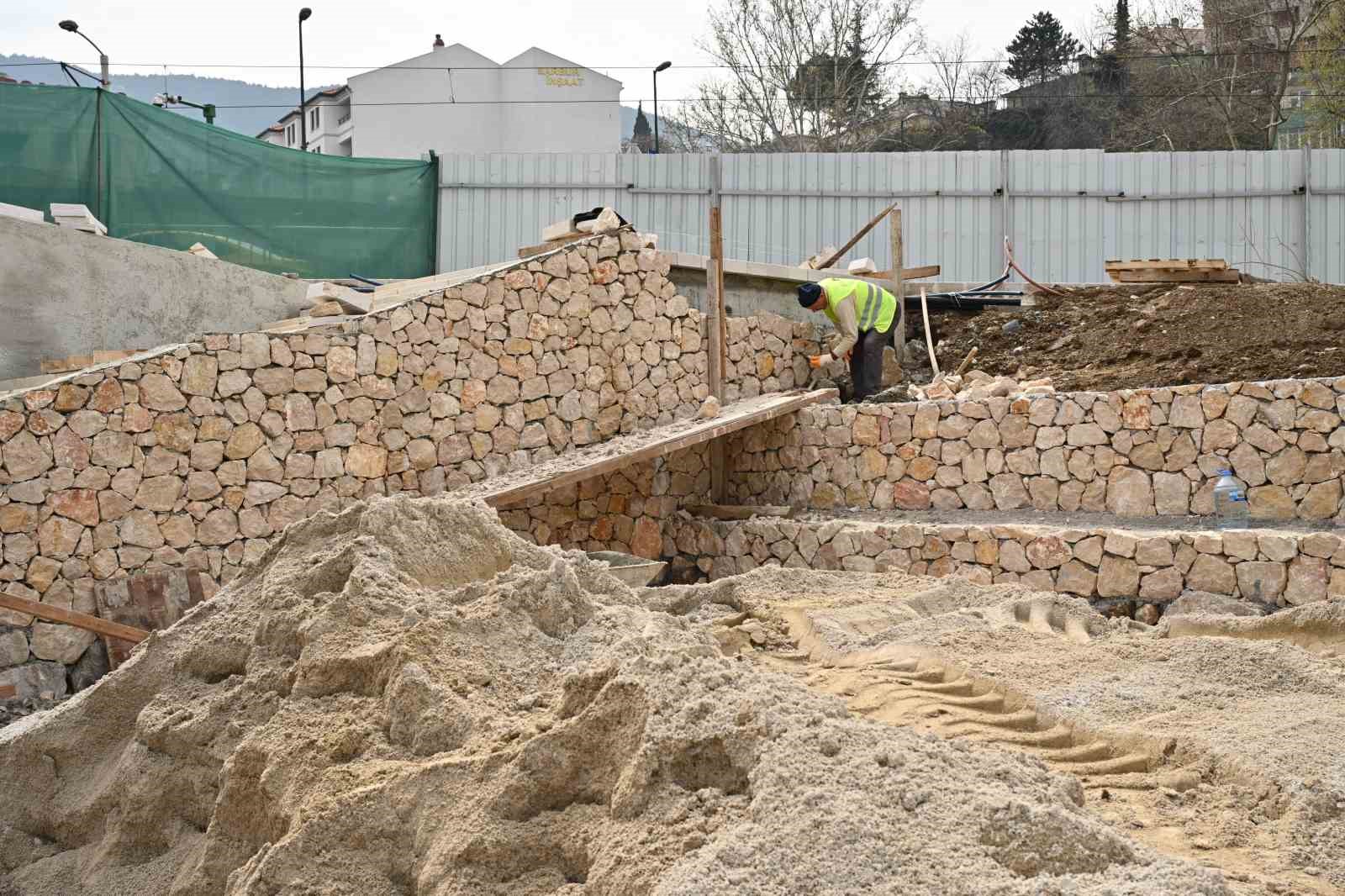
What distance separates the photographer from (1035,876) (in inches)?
89.0

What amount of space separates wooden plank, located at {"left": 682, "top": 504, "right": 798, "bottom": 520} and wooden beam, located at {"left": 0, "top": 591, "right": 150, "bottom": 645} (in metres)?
5.38

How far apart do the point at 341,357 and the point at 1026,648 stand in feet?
20.8

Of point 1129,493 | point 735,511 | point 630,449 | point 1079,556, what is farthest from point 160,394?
point 1129,493

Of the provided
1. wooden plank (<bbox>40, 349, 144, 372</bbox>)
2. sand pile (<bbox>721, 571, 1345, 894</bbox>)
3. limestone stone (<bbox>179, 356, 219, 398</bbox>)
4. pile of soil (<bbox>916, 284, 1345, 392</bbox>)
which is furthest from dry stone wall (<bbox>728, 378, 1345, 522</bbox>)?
wooden plank (<bbox>40, 349, 144, 372</bbox>)

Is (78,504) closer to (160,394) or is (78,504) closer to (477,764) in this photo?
(160,394)

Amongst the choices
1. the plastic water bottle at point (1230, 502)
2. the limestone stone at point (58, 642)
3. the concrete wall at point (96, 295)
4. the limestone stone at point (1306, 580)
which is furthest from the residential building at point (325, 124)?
the limestone stone at point (1306, 580)

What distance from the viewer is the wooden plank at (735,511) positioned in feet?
36.2

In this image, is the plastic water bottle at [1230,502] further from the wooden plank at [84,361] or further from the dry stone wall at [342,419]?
the wooden plank at [84,361]

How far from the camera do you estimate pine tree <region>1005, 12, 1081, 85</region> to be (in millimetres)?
32094

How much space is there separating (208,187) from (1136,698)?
35.3 ft

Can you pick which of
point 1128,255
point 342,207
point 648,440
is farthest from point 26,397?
point 1128,255

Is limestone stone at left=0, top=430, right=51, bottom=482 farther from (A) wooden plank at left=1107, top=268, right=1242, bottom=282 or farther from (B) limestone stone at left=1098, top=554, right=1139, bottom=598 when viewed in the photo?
(A) wooden plank at left=1107, top=268, right=1242, bottom=282

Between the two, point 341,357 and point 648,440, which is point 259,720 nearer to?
point 341,357

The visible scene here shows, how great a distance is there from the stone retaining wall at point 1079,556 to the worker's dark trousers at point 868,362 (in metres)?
2.08
